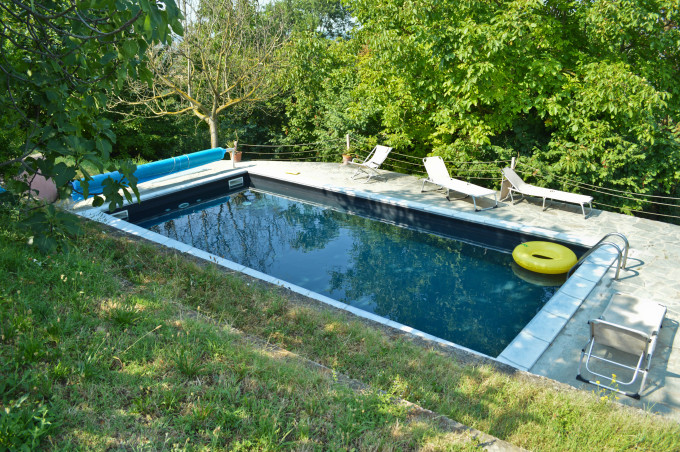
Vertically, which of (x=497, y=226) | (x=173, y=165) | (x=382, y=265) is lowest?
(x=382, y=265)

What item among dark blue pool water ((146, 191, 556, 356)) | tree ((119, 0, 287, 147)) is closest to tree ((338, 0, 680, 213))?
dark blue pool water ((146, 191, 556, 356))

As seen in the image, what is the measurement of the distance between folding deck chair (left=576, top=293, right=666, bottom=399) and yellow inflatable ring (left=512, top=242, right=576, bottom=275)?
1.53m

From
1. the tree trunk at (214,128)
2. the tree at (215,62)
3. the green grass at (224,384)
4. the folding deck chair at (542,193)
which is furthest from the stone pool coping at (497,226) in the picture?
the tree at (215,62)

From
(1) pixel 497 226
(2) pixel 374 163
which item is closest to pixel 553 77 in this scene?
(1) pixel 497 226

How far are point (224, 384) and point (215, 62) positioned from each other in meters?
11.1

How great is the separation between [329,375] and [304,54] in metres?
10.4

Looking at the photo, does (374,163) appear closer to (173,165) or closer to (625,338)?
(173,165)

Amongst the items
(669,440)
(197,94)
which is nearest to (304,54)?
(197,94)

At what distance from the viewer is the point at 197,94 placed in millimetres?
11984

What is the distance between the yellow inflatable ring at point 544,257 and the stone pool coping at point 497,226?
243mm

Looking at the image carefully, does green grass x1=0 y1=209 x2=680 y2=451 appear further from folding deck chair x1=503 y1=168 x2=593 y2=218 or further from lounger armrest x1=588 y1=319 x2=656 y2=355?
folding deck chair x1=503 y1=168 x2=593 y2=218

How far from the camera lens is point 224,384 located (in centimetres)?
259

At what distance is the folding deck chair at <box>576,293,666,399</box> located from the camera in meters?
3.92

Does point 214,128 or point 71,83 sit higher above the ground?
point 71,83
